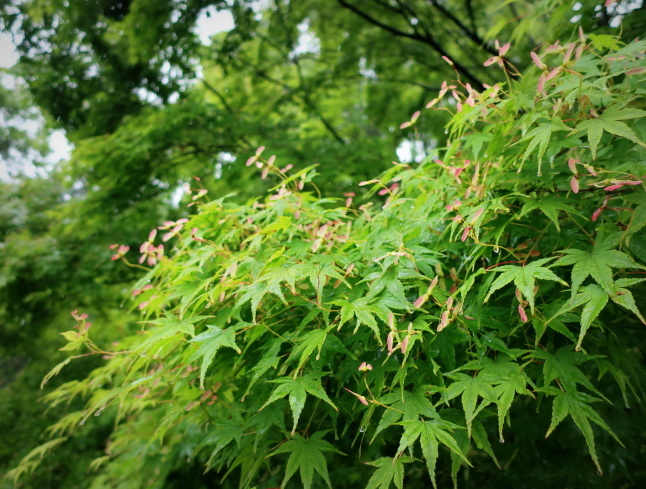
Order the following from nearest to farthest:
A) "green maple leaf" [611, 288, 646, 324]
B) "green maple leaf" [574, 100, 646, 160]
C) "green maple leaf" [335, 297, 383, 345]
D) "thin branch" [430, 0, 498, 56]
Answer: "green maple leaf" [611, 288, 646, 324] < "green maple leaf" [574, 100, 646, 160] < "green maple leaf" [335, 297, 383, 345] < "thin branch" [430, 0, 498, 56]

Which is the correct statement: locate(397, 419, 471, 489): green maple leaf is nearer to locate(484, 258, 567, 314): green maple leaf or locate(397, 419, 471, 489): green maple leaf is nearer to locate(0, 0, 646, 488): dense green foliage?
locate(0, 0, 646, 488): dense green foliage

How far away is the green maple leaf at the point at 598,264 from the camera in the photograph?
3.43 ft

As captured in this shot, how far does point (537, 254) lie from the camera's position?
1.30m

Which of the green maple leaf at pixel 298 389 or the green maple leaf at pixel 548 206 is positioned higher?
the green maple leaf at pixel 548 206

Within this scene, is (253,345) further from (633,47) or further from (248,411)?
(633,47)

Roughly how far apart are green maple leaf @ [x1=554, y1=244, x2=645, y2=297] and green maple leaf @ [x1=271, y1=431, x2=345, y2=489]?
0.91 m

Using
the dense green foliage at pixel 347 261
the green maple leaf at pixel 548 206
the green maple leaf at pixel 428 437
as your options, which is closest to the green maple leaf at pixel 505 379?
the dense green foliage at pixel 347 261

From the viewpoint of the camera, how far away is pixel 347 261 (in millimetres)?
1422

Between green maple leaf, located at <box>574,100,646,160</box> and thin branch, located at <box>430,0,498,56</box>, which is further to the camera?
thin branch, located at <box>430,0,498,56</box>

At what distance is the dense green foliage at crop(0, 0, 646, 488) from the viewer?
121cm

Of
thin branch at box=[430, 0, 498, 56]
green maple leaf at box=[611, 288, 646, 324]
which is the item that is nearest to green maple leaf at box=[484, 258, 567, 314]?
green maple leaf at box=[611, 288, 646, 324]

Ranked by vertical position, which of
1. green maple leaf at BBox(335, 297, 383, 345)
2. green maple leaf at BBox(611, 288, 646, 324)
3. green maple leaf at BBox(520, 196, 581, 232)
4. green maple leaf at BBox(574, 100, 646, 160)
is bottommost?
green maple leaf at BBox(611, 288, 646, 324)

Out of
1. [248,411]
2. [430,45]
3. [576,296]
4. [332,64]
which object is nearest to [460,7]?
[430,45]

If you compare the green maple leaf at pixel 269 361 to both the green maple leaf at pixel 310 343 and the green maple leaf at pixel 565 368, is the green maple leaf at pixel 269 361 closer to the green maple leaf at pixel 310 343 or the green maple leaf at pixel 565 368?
the green maple leaf at pixel 310 343
